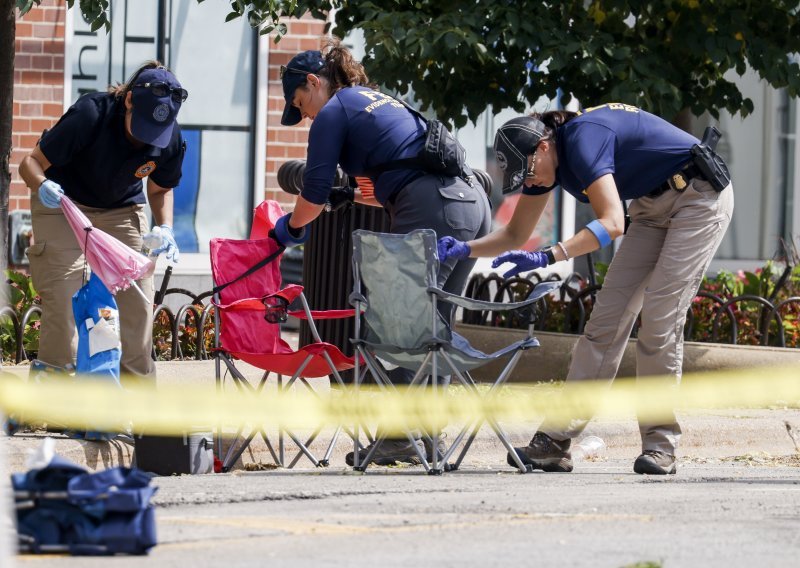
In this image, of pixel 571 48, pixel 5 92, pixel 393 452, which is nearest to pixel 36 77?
pixel 5 92

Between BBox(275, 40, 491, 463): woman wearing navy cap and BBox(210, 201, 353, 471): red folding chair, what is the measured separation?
0.31 metres

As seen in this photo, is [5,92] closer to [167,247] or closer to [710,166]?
[167,247]

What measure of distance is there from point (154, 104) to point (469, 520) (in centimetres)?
285

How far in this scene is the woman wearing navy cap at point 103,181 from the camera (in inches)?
286

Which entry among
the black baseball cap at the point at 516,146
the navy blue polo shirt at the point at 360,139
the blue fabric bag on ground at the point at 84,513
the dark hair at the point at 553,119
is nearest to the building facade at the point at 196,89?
the navy blue polo shirt at the point at 360,139

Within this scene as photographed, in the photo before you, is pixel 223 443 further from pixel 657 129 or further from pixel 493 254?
pixel 657 129

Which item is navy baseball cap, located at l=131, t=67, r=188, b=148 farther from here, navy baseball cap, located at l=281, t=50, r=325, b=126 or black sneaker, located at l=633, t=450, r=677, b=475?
black sneaker, located at l=633, t=450, r=677, b=475

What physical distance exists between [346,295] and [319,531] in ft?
13.4

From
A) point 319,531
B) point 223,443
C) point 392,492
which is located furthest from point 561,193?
point 319,531

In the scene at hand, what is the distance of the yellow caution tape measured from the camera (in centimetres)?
694

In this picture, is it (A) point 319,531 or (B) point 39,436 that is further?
(B) point 39,436

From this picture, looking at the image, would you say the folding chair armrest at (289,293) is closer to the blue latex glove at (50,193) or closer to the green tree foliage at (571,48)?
the blue latex glove at (50,193)

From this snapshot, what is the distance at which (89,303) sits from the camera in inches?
276

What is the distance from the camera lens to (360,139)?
22.7 ft
